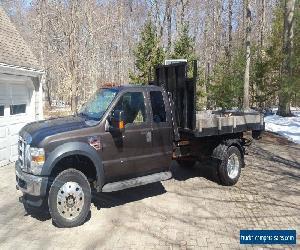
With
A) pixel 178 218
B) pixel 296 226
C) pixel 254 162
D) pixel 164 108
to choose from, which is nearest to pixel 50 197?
pixel 178 218

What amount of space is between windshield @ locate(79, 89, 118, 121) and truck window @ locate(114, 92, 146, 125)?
0.70 ft

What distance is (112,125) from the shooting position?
6.34m

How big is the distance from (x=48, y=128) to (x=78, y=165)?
2.84ft

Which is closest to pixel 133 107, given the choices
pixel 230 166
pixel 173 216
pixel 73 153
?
pixel 73 153

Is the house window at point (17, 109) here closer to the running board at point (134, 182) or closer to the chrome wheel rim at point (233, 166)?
the running board at point (134, 182)

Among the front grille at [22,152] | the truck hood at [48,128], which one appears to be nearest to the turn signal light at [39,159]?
the truck hood at [48,128]

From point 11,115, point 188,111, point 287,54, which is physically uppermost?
point 287,54

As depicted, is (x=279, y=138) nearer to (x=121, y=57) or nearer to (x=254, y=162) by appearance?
(x=254, y=162)

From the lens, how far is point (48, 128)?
6164 mm

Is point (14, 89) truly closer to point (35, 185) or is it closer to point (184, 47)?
point (35, 185)

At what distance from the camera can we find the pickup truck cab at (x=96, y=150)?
19.2 feet

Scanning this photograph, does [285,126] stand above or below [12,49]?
below

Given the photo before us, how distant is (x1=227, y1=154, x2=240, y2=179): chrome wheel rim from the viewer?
8.48 metres

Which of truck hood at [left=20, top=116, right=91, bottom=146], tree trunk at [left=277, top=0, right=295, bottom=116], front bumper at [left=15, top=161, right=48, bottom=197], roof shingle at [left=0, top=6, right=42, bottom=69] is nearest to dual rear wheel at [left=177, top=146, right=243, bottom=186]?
truck hood at [left=20, top=116, right=91, bottom=146]
